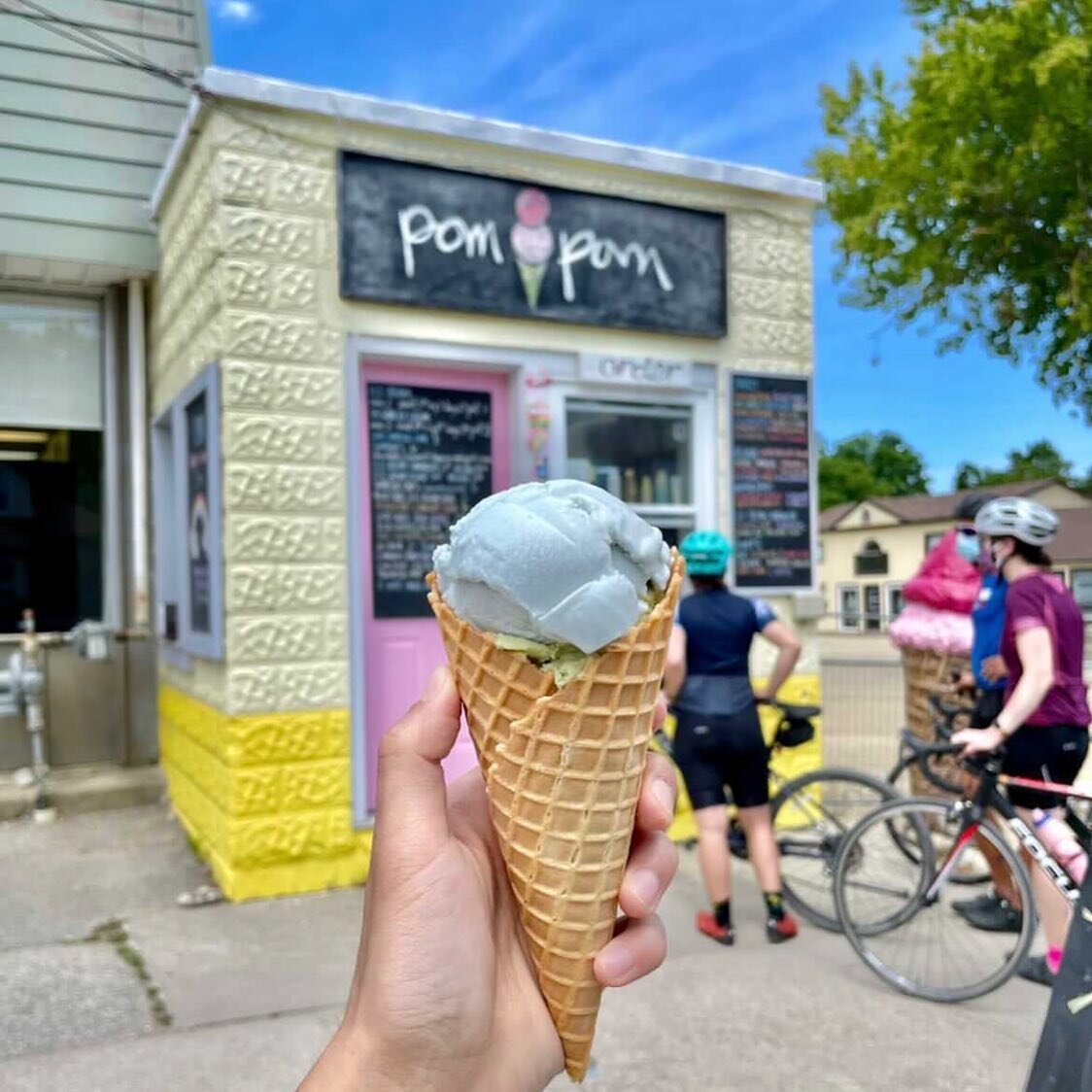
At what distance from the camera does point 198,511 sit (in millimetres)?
5555

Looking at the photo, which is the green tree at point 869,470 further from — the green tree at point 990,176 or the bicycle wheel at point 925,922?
the bicycle wheel at point 925,922

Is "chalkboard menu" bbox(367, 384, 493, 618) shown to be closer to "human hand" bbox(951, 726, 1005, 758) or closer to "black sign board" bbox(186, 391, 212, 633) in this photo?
"black sign board" bbox(186, 391, 212, 633)

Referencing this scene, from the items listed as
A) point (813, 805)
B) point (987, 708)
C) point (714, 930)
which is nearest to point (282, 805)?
point (714, 930)

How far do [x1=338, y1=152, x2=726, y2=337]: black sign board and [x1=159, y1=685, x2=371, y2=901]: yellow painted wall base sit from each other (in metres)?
2.30

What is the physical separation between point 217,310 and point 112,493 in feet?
8.22

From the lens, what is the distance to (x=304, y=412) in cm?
505

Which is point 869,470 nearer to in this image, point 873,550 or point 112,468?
point 873,550

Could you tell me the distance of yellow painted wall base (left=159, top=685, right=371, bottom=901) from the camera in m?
4.84

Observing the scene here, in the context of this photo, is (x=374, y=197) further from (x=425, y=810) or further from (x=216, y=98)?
(x=425, y=810)

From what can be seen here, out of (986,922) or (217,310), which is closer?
(986,922)

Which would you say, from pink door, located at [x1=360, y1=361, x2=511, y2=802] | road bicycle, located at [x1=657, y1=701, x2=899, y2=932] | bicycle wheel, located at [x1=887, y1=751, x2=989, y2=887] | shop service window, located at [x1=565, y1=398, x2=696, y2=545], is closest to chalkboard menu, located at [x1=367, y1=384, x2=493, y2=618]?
pink door, located at [x1=360, y1=361, x2=511, y2=802]

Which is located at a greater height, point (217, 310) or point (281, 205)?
point (281, 205)

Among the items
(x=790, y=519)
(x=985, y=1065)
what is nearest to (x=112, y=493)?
(x=790, y=519)

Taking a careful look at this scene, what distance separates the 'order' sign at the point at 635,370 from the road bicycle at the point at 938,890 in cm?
254
